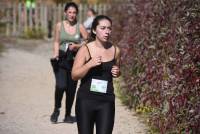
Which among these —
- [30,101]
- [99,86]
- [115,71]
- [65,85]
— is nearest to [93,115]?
[99,86]

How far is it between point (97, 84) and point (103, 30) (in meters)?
0.54

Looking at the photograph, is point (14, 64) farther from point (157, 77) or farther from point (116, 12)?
point (157, 77)

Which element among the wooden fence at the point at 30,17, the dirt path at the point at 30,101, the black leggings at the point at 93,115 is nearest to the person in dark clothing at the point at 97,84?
the black leggings at the point at 93,115

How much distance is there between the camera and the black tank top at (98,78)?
6219 mm

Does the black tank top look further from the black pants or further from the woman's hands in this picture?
the black pants

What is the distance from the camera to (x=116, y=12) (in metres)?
17.4

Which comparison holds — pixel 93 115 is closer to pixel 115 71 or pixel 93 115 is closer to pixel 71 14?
pixel 115 71

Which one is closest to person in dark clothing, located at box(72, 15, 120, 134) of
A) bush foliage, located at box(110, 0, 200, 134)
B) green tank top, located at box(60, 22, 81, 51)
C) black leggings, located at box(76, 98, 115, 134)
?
black leggings, located at box(76, 98, 115, 134)

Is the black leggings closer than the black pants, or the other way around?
the black leggings

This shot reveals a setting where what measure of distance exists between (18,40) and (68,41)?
1457 centimetres

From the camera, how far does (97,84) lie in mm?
6148

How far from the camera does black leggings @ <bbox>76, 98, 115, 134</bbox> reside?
6156 millimetres

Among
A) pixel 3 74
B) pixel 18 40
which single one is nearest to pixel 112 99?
pixel 3 74

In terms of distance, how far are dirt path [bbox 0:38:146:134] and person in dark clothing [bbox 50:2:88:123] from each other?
0.36 metres
